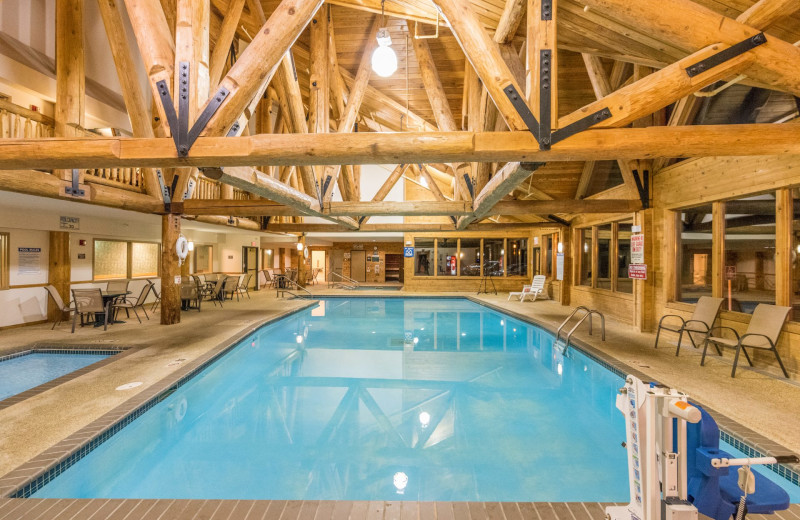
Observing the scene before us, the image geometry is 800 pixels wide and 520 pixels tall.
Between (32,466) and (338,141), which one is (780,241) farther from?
(32,466)

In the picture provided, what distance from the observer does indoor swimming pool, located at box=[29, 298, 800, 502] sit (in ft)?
9.11

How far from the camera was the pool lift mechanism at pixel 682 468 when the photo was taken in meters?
1.48

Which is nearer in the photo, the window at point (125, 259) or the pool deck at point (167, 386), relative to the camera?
the pool deck at point (167, 386)

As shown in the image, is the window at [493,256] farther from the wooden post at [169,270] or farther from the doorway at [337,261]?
the wooden post at [169,270]

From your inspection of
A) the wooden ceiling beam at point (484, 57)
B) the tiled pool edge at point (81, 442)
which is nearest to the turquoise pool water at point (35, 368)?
the tiled pool edge at point (81, 442)

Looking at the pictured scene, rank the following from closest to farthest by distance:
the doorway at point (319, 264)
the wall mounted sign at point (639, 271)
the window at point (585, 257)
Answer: the wall mounted sign at point (639, 271), the window at point (585, 257), the doorway at point (319, 264)

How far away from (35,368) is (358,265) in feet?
52.1

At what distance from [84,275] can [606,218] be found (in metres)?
12.2

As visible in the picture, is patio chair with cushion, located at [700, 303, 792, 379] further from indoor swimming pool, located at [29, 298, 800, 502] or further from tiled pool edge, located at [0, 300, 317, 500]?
tiled pool edge, located at [0, 300, 317, 500]

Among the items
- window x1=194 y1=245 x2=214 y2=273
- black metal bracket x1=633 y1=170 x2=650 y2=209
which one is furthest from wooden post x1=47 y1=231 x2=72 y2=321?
black metal bracket x1=633 y1=170 x2=650 y2=209

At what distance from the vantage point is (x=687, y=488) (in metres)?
1.57

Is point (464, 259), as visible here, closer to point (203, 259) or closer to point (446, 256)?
point (446, 256)

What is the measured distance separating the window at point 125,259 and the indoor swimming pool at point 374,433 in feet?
19.2

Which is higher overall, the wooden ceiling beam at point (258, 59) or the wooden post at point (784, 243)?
the wooden ceiling beam at point (258, 59)
